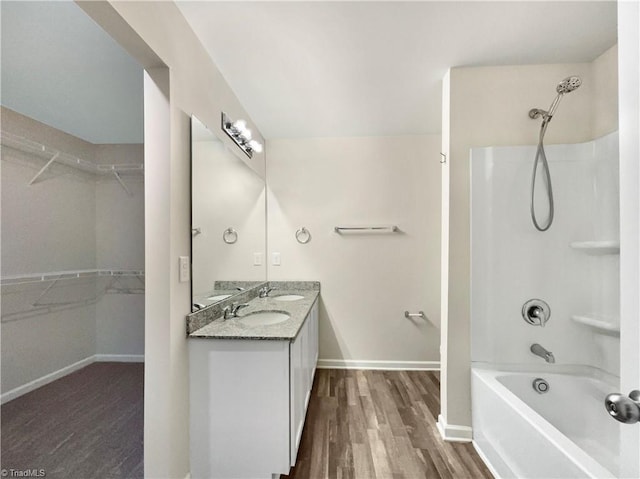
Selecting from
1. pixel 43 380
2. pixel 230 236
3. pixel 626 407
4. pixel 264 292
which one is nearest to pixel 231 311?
pixel 230 236

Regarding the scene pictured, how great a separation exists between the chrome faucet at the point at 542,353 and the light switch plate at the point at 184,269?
2.17m

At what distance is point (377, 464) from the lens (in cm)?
159

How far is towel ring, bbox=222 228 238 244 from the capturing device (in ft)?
6.70

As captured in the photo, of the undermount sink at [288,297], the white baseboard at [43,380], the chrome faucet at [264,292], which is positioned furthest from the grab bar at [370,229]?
the white baseboard at [43,380]

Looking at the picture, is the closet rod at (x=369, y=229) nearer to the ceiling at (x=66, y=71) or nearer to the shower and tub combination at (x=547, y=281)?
the shower and tub combination at (x=547, y=281)

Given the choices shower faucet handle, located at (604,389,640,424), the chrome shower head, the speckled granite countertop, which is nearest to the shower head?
the chrome shower head

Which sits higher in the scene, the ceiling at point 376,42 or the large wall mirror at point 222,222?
the ceiling at point 376,42

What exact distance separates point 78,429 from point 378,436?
6.81ft

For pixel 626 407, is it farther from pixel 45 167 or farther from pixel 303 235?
pixel 45 167

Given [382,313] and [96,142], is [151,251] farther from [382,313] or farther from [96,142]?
[96,142]

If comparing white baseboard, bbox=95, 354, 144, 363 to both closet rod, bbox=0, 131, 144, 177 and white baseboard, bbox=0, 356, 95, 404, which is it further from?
closet rod, bbox=0, 131, 144, 177

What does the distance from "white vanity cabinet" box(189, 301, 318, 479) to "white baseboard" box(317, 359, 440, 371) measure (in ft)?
4.90

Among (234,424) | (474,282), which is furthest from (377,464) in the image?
(474,282)

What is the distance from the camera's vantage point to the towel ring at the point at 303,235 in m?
2.94
